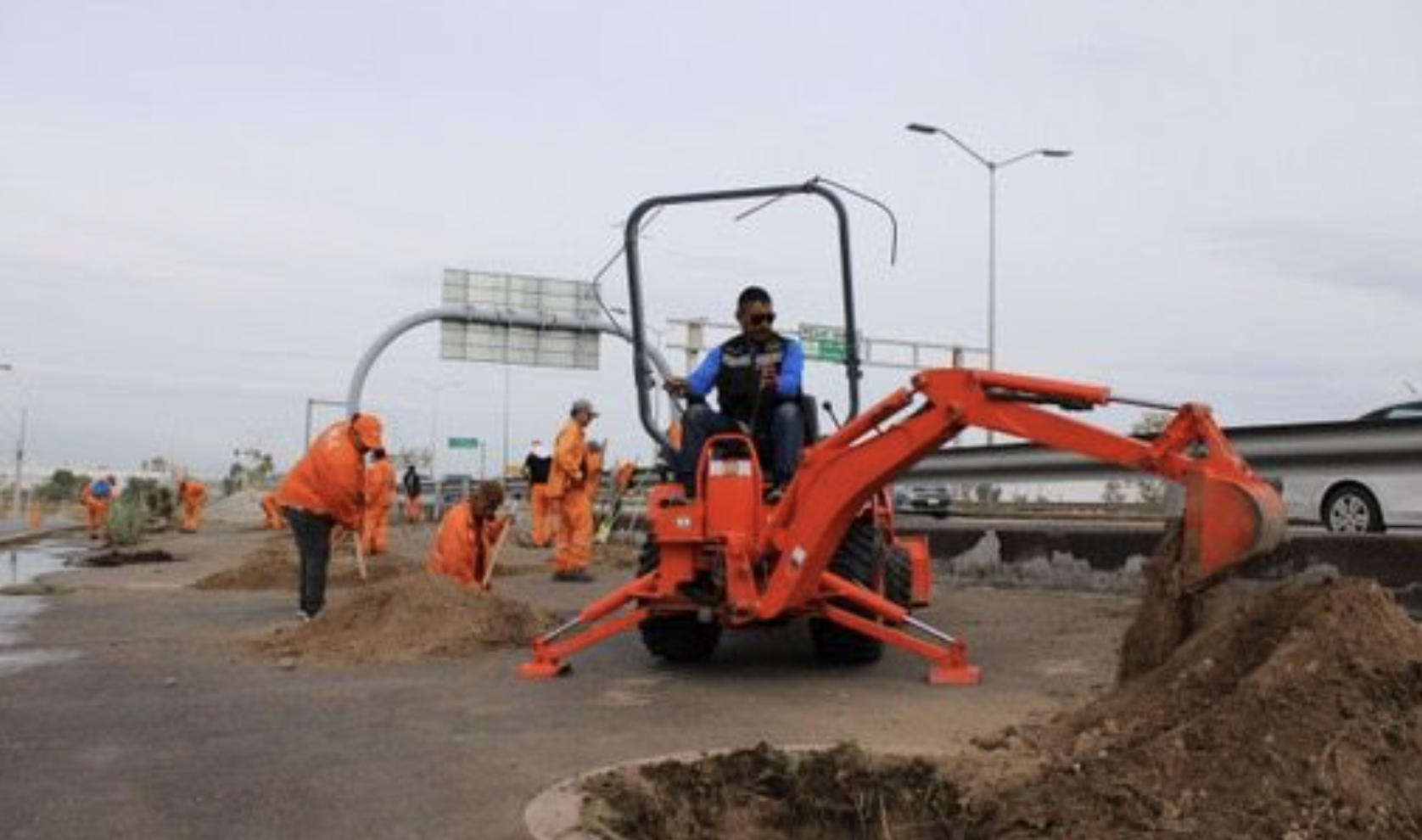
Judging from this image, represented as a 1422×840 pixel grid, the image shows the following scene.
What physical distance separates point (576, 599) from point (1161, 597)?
798 cm

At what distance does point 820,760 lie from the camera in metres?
4.63

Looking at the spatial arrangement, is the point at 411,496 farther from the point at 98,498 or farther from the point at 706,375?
the point at 706,375

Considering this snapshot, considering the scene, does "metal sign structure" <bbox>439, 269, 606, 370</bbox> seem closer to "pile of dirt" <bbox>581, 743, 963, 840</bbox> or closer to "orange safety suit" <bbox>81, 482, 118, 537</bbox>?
"orange safety suit" <bbox>81, 482, 118, 537</bbox>

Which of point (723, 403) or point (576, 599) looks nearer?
point (723, 403)

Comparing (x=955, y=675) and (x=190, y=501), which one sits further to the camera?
(x=190, y=501)

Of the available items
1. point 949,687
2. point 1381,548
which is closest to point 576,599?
point 949,687

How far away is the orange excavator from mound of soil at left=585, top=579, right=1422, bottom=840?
0.79 metres

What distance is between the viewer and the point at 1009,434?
241 inches

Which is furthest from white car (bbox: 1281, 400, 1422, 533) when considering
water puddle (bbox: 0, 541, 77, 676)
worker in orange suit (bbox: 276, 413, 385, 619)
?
water puddle (bbox: 0, 541, 77, 676)

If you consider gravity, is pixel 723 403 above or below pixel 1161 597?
above

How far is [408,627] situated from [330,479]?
1.96 meters

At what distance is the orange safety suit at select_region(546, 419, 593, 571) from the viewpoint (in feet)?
48.8

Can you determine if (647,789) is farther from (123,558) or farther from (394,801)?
(123,558)

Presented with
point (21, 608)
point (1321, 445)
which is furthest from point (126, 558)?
point (1321, 445)
